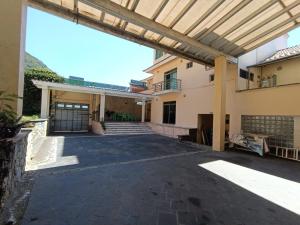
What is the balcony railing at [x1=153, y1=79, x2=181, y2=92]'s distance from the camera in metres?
13.9

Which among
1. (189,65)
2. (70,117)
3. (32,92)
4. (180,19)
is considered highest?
(189,65)

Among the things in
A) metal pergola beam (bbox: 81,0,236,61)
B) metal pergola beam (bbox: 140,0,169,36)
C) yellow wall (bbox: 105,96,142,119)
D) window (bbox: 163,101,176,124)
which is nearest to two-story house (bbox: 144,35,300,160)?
window (bbox: 163,101,176,124)

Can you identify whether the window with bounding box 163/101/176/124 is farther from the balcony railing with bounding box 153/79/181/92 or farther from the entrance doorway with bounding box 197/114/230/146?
the entrance doorway with bounding box 197/114/230/146

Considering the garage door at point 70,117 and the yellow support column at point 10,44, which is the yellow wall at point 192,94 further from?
the yellow support column at point 10,44

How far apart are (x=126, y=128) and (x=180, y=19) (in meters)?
10.2

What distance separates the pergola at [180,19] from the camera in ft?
16.8

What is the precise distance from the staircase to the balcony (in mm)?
3306

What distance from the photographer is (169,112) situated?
15055 mm

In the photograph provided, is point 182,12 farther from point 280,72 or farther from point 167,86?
point 167,86

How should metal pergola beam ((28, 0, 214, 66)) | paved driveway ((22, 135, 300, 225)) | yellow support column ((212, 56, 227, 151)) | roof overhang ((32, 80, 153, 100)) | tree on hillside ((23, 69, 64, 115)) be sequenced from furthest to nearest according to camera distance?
tree on hillside ((23, 69, 64, 115)) < roof overhang ((32, 80, 153, 100)) < yellow support column ((212, 56, 227, 151)) < metal pergola beam ((28, 0, 214, 66)) < paved driveway ((22, 135, 300, 225))

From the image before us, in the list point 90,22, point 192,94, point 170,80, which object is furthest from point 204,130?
point 90,22

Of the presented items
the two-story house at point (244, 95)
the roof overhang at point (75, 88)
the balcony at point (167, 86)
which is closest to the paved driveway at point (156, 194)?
the two-story house at point (244, 95)

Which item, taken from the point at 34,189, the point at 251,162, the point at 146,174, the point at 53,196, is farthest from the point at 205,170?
the point at 34,189

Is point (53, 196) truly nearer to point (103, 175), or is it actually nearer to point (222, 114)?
point (103, 175)
